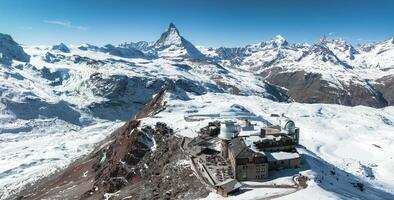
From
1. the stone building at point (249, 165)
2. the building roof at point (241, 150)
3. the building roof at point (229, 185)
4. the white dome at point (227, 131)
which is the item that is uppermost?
the white dome at point (227, 131)

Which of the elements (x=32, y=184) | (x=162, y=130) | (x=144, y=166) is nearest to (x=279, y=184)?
(x=144, y=166)

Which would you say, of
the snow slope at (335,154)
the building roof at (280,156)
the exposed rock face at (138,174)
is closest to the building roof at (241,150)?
the building roof at (280,156)

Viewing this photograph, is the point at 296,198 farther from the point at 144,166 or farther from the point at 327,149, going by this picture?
the point at 327,149

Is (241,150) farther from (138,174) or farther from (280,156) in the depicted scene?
(138,174)

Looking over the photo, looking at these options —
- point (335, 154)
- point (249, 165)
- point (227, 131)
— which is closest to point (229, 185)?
point (249, 165)

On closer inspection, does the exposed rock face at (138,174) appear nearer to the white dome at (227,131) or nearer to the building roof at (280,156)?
the white dome at (227,131)

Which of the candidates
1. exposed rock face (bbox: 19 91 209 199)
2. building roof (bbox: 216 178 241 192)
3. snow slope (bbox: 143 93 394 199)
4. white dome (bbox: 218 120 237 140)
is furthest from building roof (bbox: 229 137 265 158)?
exposed rock face (bbox: 19 91 209 199)
